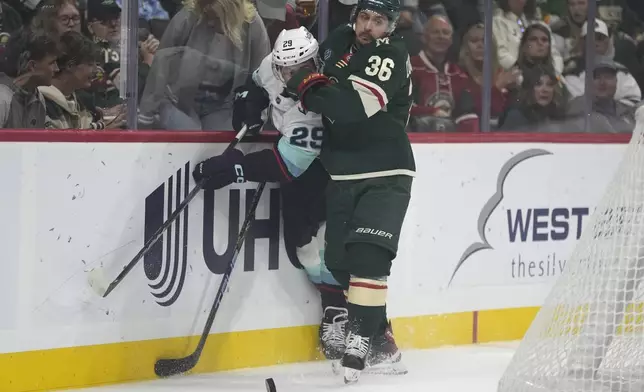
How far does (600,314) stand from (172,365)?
146 centimetres

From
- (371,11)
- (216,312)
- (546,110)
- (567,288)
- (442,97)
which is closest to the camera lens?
(567,288)

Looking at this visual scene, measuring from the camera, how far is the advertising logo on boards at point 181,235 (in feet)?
13.2

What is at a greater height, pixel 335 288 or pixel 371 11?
pixel 371 11

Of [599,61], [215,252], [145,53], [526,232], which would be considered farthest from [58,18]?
[599,61]

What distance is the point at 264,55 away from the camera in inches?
171

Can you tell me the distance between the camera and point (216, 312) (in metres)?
4.18

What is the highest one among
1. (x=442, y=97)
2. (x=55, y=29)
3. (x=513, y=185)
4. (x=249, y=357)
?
(x=55, y=29)

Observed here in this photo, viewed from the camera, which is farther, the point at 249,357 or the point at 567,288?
the point at 249,357

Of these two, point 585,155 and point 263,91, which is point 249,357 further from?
point 585,155

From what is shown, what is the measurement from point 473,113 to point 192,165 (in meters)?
1.48

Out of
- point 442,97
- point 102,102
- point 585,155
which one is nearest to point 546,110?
point 585,155

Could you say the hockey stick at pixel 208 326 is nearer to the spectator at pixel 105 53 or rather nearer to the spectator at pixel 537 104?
the spectator at pixel 105 53

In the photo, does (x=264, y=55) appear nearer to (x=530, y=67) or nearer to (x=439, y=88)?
(x=439, y=88)

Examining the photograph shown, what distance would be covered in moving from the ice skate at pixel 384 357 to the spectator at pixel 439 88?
37.9 inches
